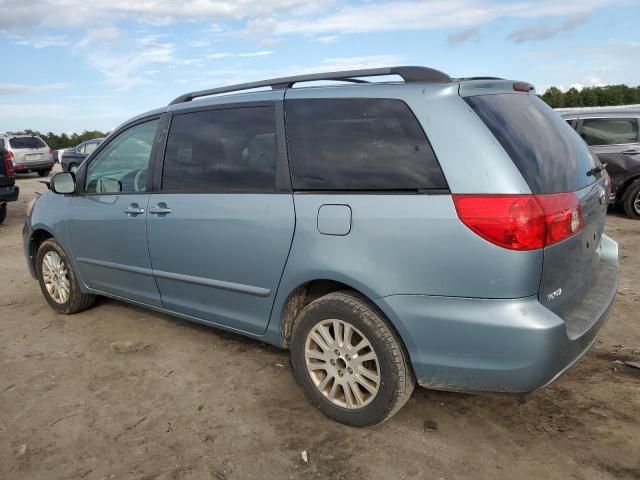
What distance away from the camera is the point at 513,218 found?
2.32 meters

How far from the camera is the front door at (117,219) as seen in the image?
12.8 ft

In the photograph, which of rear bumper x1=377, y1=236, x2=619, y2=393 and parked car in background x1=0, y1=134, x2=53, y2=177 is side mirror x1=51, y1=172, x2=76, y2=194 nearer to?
rear bumper x1=377, y1=236, x2=619, y2=393

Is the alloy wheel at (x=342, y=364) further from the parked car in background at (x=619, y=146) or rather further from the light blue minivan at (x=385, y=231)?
the parked car in background at (x=619, y=146)

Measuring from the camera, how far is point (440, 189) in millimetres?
2482

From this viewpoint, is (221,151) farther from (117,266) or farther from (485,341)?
(485,341)

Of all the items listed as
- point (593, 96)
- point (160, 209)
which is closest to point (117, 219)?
point (160, 209)

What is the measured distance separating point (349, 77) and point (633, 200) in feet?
24.3

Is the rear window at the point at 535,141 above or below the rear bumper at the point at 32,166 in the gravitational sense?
above

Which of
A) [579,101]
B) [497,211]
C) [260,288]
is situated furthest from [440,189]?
[579,101]

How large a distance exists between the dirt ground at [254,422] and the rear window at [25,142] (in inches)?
771

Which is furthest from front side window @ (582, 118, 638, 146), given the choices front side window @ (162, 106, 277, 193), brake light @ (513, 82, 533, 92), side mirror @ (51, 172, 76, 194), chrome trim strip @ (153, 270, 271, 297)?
side mirror @ (51, 172, 76, 194)

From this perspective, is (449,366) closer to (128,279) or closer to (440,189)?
(440,189)

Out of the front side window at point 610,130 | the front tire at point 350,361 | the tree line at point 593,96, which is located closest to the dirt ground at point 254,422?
the front tire at point 350,361

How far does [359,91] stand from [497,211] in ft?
3.25
